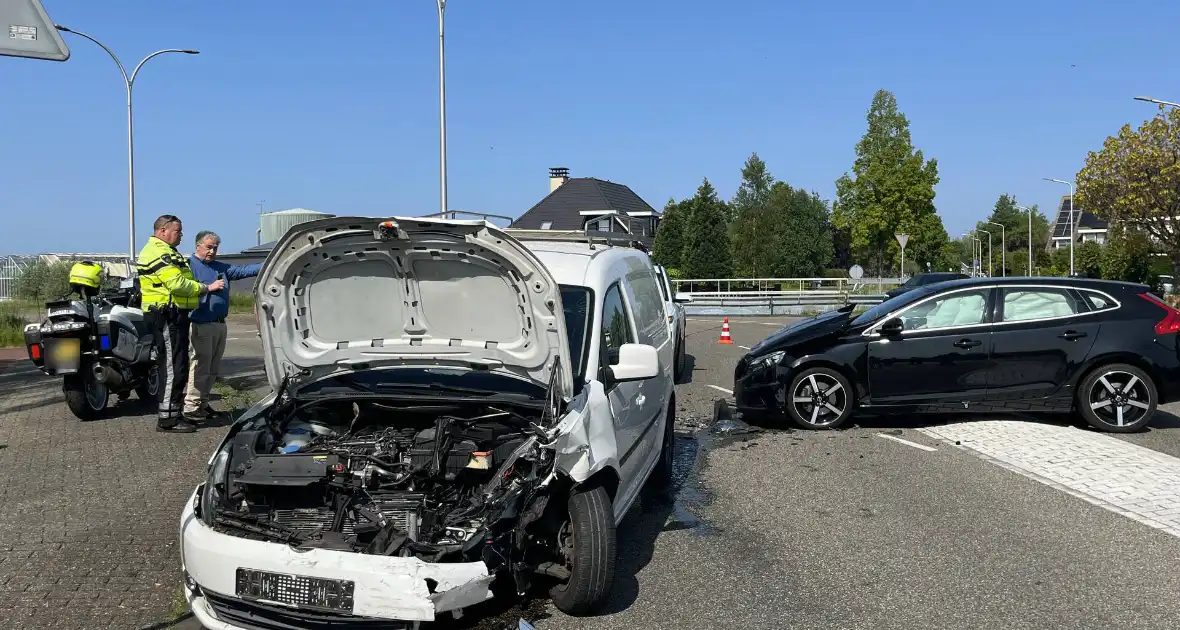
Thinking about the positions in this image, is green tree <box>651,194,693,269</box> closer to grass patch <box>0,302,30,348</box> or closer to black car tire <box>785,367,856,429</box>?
grass patch <box>0,302,30,348</box>

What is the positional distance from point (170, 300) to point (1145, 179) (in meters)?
36.4

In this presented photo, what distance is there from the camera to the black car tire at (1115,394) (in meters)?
9.27

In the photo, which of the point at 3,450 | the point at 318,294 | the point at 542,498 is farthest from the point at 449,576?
the point at 3,450

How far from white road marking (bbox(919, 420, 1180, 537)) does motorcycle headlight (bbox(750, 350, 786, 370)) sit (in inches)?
60.8

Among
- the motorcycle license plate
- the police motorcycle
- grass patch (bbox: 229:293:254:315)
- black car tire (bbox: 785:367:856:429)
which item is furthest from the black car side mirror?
grass patch (bbox: 229:293:254:315)

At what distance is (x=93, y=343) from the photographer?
31.9 feet

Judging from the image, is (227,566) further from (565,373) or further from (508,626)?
(565,373)

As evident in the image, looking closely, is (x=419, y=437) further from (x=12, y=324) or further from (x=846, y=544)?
(x=12, y=324)

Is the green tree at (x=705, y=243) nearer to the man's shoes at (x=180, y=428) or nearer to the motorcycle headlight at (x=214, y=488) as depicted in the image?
the man's shoes at (x=180, y=428)

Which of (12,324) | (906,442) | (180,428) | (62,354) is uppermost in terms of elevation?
(62,354)

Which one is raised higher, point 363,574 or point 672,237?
point 672,237

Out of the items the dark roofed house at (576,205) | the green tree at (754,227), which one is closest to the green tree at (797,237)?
the green tree at (754,227)

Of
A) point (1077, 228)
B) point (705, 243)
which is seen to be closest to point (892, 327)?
point (705, 243)

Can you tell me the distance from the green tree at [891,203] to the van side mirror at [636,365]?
55070mm
